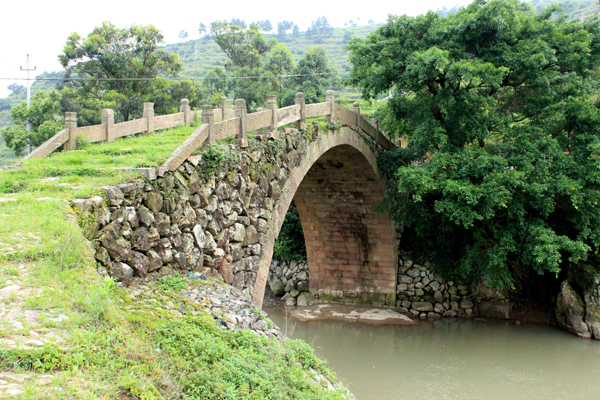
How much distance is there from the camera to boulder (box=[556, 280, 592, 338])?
13734 mm

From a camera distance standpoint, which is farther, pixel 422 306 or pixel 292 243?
pixel 292 243

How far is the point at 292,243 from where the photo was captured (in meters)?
19.1

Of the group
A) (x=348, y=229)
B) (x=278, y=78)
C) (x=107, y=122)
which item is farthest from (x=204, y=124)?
(x=278, y=78)

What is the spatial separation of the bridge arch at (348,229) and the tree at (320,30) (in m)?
65.0

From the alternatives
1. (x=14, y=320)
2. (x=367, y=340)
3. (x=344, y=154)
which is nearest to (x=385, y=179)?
(x=344, y=154)

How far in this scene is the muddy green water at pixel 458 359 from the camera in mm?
11211

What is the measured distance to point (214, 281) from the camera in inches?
279

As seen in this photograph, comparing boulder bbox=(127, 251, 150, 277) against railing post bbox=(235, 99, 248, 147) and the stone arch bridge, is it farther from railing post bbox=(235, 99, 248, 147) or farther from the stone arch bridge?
railing post bbox=(235, 99, 248, 147)

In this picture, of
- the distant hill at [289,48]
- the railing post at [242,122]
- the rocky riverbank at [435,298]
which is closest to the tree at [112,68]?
the rocky riverbank at [435,298]

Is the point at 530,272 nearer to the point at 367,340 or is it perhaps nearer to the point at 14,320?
the point at 367,340

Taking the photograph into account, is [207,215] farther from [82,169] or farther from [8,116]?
[8,116]

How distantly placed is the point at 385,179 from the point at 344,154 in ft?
7.54

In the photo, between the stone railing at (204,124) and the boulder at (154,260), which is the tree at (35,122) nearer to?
the stone railing at (204,124)

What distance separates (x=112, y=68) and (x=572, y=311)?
19.1m
